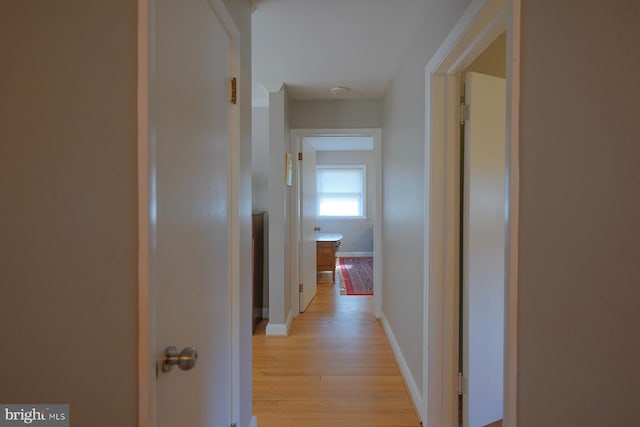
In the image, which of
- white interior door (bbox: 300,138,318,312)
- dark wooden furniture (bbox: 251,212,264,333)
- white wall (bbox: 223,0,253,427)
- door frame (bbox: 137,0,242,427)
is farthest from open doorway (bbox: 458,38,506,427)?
white interior door (bbox: 300,138,318,312)

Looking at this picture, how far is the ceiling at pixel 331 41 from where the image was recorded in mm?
1907

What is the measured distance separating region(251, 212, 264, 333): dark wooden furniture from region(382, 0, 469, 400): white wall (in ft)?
4.36

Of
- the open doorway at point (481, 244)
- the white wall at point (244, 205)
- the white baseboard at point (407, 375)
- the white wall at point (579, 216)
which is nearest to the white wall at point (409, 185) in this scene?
the white baseboard at point (407, 375)

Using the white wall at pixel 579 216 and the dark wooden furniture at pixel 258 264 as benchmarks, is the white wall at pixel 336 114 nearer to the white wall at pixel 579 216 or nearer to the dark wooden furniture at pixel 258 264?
the dark wooden furniture at pixel 258 264

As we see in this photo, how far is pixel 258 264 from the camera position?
351 cm

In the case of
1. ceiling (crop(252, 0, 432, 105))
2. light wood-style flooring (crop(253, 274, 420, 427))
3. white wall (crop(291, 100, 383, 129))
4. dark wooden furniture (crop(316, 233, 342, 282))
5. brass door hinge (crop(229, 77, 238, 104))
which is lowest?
light wood-style flooring (crop(253, 274, 420, 427))

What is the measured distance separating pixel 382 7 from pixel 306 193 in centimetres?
235

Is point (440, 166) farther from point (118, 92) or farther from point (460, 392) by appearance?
point (118, 92)

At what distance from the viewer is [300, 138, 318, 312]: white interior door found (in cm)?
384

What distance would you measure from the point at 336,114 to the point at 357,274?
3.29 metres

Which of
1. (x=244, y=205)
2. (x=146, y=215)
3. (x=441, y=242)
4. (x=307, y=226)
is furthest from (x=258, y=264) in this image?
(x=146, y=215)

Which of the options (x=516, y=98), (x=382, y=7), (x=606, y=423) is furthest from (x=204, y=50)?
(x=606, y=423)

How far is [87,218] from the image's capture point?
64 cm

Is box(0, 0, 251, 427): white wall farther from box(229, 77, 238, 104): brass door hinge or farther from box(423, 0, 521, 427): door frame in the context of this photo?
box(423, 0, 521, 427): door frame
